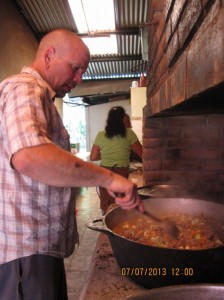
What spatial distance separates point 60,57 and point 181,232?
1.07m

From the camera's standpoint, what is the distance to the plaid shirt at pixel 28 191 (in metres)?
0.99

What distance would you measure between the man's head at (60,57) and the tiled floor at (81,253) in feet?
2.51

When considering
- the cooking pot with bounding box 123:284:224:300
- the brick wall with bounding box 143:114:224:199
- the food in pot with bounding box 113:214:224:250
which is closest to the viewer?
the cooking pot with bounding box 123:284:224:300

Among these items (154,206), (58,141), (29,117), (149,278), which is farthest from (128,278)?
(29,117)

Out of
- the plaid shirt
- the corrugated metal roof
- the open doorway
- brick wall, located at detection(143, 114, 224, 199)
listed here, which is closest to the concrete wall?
the corrugated metal roof

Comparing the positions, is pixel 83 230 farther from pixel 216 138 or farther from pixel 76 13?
pixel 76 13

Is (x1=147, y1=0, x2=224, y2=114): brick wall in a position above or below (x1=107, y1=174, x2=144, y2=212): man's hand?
above

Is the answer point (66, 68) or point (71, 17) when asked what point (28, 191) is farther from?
point (71, 17)

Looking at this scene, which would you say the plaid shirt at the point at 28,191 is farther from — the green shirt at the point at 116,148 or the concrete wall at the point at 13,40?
the green shirt at the point at 116,148

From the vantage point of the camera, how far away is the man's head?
1.33 m

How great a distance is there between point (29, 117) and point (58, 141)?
399mm

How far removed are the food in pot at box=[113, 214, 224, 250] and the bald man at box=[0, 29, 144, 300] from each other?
0.29 metres

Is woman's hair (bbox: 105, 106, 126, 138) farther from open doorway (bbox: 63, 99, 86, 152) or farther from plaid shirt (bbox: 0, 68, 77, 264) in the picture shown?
open doorway (bbox: 63, 99, 86, 152)

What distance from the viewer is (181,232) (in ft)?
4.66
